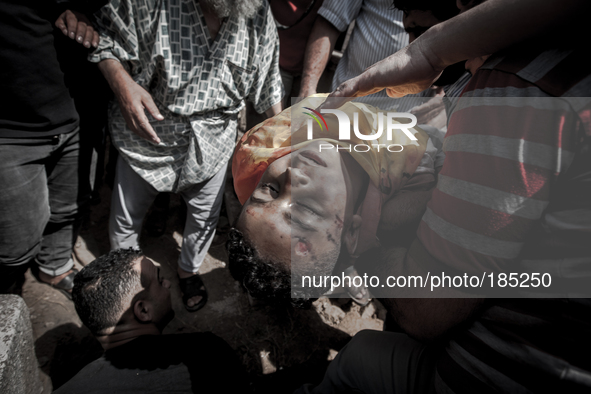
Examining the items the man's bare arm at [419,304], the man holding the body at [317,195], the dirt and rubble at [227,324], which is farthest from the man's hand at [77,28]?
the man's bare arm at [419,304]

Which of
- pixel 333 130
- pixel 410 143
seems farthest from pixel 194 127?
pixel 410 143

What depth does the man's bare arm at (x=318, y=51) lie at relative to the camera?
2.16 meters

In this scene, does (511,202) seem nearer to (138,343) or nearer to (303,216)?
(303,216)

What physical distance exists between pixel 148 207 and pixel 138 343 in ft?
3.45

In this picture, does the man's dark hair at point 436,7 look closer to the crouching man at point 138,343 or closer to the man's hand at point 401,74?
the man's hand at point 401,74

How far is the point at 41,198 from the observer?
1.99 m

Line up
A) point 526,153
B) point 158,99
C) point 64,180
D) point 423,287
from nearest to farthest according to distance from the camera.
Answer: point 526,153
point 423,287
point 158,99
point 64,180

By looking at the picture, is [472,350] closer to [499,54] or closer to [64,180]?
[499,54]

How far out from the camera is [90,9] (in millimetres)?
1742

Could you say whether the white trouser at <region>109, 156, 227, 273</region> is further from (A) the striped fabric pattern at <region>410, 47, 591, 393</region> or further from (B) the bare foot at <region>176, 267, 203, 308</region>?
(A) the striped fabric pattern at <region>410, 47, 591, 393</region>

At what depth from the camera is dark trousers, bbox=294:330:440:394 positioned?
1.40 metres

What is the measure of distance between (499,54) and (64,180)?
2744 mm

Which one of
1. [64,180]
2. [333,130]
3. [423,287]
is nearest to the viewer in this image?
[423,287]

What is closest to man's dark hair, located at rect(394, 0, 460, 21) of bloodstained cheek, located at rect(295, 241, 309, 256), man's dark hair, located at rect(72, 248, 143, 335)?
bloodstained cheek, located at rect(295, 241, 309, 256)
